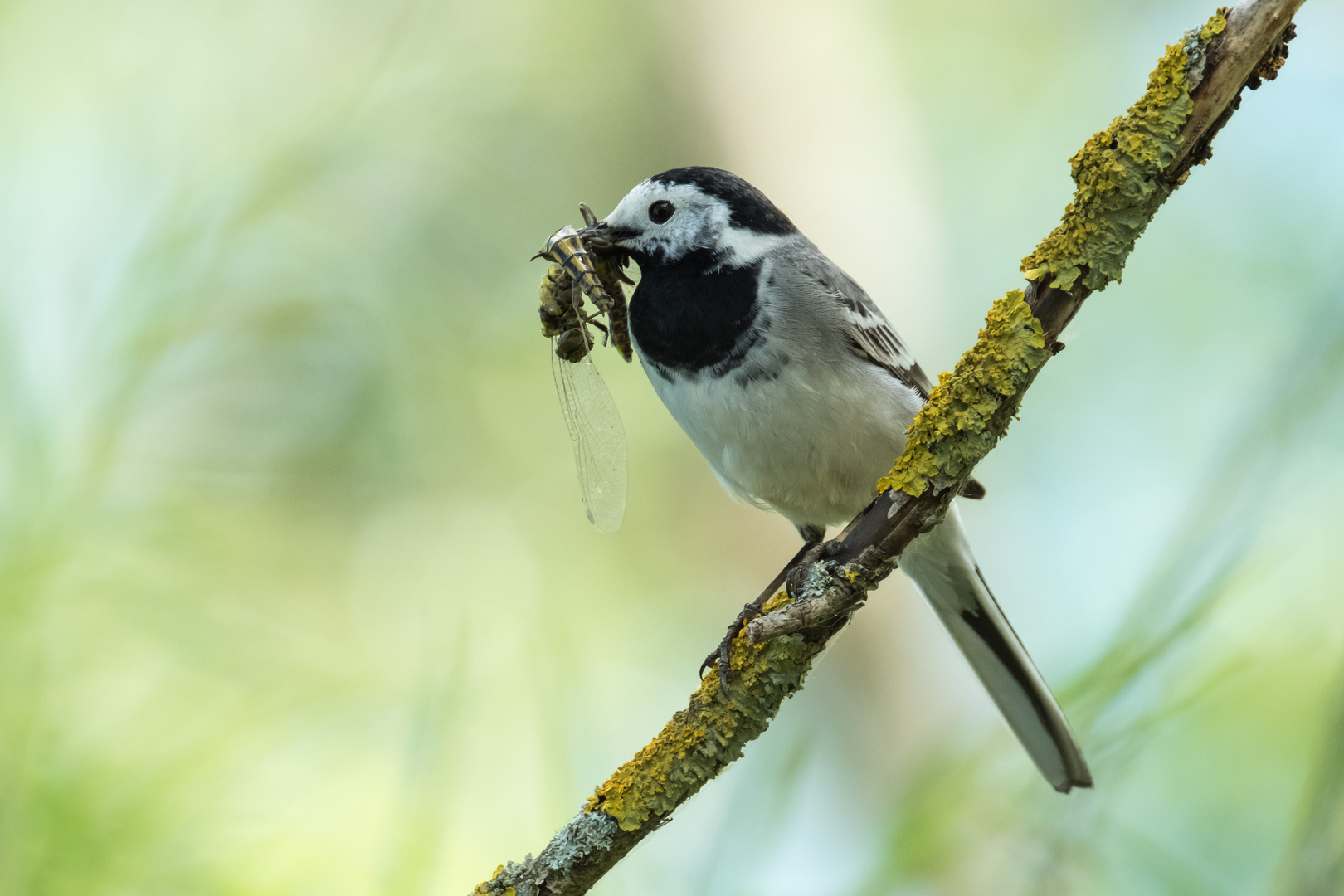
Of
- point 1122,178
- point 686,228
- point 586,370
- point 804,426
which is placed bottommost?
A: point 1122,178

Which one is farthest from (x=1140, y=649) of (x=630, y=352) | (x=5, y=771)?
(x=5, y=771)

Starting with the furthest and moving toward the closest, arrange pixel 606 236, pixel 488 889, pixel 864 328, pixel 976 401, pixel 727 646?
pixel 606 236
pixel 864 328
pixel 727 646
pixel 488 889
pixel 976 401

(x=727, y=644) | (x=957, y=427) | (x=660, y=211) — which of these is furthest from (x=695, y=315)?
(x=957, y=427)

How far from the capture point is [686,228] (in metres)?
2.94

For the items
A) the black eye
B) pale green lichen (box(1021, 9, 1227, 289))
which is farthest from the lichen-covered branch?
the black eye

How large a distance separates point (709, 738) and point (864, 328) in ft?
4.38

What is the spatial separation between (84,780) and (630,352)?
6.84 ft

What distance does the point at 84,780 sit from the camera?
10.1 ft

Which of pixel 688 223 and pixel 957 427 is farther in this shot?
pixel 688 223

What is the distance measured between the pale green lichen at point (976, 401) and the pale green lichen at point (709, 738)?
1.33 feet

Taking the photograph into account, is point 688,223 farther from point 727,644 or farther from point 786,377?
point 727,644

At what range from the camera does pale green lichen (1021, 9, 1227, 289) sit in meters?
1.69

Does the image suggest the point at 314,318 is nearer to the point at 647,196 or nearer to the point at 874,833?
the point at 647,196

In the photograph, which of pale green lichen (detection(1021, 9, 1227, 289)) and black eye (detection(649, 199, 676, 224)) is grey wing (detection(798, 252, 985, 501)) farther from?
pale green lichen (detection(1021, 9, 1227, 289))
